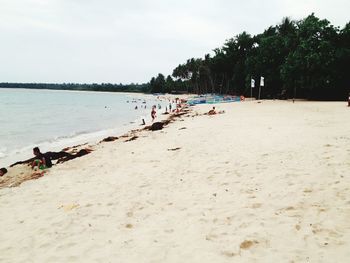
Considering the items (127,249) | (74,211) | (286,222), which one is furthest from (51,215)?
(286,222)

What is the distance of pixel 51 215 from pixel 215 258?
405 cm

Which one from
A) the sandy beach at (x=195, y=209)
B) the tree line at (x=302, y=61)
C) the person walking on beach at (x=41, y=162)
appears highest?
the tree line at (x=302, y=61)

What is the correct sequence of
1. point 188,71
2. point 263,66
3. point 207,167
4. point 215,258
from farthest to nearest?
point 188,71 < point 263,66 < point 207,167 < point 215,258

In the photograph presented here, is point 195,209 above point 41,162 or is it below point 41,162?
above

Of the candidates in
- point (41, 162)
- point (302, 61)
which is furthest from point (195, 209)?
point (302, 61)

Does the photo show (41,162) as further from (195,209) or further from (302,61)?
(302,61)

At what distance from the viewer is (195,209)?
6.04 m

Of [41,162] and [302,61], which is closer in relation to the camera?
[41,162]

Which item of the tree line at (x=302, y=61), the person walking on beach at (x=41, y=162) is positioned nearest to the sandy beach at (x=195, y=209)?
the person walking on beach at (x=41, y=162)

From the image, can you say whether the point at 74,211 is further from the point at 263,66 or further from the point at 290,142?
the point at 263,66

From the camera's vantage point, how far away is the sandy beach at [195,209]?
A: 4.54m

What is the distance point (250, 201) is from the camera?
603cm

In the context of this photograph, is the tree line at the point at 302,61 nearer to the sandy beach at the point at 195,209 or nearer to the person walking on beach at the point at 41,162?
the sandy beach at the point at 195,209

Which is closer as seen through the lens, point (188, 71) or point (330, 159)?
point (330, 159)
